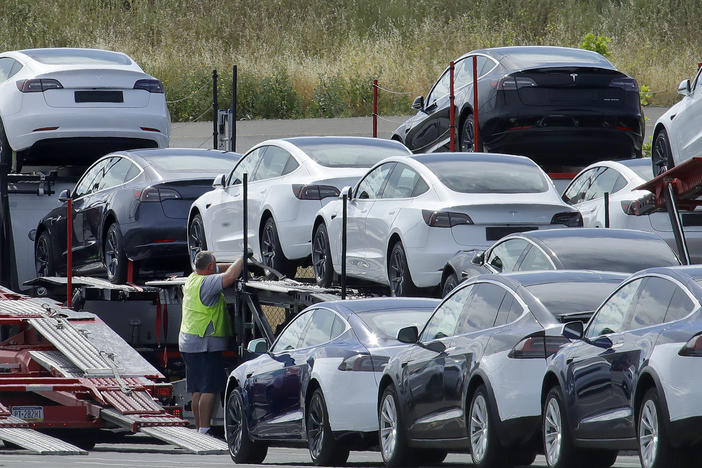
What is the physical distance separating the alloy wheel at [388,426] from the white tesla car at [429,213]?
2.77 metres

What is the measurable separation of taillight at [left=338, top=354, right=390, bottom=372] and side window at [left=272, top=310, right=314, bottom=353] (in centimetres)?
138

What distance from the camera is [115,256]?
59.4ft

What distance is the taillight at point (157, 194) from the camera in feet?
57.2

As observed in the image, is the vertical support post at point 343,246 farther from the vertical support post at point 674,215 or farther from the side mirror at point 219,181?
the vertical support post at point 674,215

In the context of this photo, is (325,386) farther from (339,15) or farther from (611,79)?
(339,15)

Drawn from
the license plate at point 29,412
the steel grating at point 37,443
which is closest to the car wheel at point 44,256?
the license plate at point 29,412

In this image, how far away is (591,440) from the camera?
8.93 m

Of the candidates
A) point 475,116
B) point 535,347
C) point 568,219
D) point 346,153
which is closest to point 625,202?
point 568,219

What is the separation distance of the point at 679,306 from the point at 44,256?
527 inches

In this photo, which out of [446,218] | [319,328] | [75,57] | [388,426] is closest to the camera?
[388,426]

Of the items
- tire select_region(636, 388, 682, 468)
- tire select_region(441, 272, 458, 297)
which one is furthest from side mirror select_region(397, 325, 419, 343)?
tire select_region(636, 388, 682, 468)

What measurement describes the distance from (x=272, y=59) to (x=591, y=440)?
111 feet

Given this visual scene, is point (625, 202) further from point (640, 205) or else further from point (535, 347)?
point (535, 347)

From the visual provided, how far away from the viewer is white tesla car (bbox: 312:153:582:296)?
45.1ft
